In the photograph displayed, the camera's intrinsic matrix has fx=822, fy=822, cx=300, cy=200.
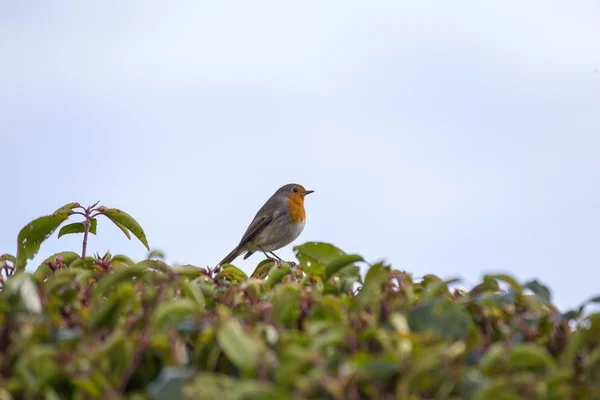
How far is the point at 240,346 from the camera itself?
73.6 inches

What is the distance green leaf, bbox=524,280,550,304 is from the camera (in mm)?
2553

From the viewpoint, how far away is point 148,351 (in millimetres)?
2016

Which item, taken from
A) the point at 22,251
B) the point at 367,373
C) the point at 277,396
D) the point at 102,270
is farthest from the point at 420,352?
the point at 22,251

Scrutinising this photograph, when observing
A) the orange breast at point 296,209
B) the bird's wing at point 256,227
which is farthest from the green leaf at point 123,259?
the orange breast at point 296,209

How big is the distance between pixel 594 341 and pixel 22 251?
2276 mm

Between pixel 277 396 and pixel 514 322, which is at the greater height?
pixel 514 322

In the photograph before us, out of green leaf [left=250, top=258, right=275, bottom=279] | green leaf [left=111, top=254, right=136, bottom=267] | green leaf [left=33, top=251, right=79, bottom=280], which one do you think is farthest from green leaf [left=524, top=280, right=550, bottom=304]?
green leaf [left=33, top=251, right=79, bottom=280]

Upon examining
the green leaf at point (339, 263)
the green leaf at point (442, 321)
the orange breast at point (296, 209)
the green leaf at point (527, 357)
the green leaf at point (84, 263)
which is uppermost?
the orange breast at point (296, 209)

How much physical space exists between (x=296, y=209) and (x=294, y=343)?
9.63 m

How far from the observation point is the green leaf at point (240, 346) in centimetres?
186

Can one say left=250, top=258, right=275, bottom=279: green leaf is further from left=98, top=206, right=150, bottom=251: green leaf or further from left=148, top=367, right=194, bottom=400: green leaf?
left=148, top=367, right=194, bottom=400: green leaf

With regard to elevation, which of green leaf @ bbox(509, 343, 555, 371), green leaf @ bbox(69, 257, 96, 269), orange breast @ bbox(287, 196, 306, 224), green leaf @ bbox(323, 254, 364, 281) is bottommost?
green leaf @ bbox(69, 257, 96, 269)

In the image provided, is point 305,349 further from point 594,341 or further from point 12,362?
point 594,341

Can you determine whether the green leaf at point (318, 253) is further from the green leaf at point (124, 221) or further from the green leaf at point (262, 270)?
the green leaf at point (124, 221)
